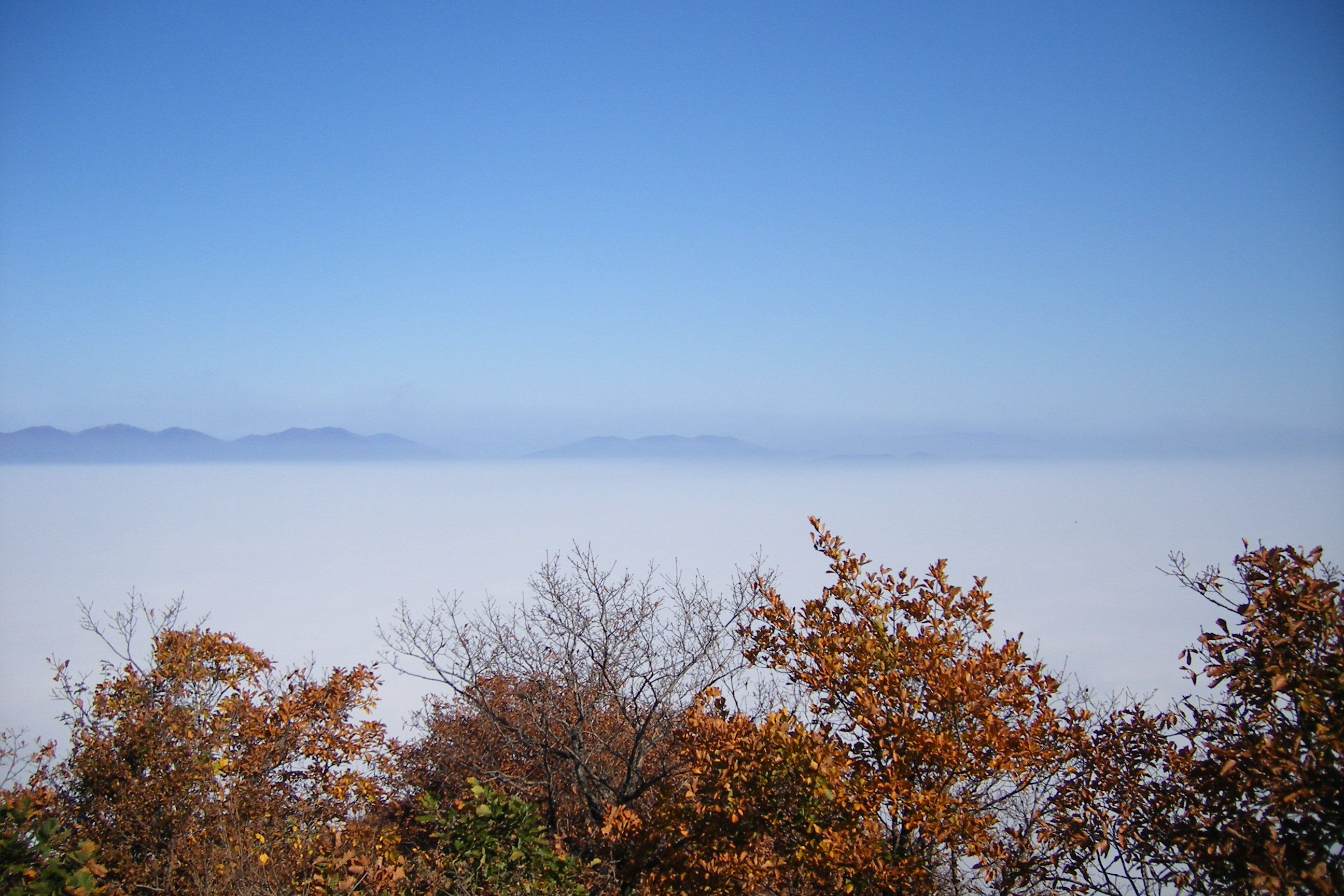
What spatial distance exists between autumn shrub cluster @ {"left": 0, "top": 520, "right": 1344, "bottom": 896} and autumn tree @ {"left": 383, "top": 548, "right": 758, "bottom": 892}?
1.02 feet

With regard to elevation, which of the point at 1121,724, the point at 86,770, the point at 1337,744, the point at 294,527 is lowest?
the point at 294,527

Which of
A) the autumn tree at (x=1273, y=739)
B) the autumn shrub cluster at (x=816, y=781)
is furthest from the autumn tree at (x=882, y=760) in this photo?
the autumn tree at (x=1273, y=739)

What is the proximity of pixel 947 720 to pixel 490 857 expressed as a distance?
11.5 ft

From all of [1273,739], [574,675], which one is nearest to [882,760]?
[1273,739]

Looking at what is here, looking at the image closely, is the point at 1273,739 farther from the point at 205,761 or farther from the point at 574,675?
the point at 205,761

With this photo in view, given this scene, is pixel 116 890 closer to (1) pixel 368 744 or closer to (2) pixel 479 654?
(1) pixel 368 744

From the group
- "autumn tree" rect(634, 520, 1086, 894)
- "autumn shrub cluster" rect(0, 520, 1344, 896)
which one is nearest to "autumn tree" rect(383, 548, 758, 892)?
"autumn shrub cluster" rect(0, 520, 1344, 896)

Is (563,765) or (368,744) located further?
(563,765)

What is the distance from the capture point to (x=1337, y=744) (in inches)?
173

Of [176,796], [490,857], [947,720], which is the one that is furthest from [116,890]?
[947,720]

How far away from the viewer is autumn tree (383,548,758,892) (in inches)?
455

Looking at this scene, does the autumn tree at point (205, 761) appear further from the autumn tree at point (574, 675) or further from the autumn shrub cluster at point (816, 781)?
the autumn tree at point (574, 675)

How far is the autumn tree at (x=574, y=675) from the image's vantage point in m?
11.6

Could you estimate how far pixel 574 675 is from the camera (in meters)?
11.8
